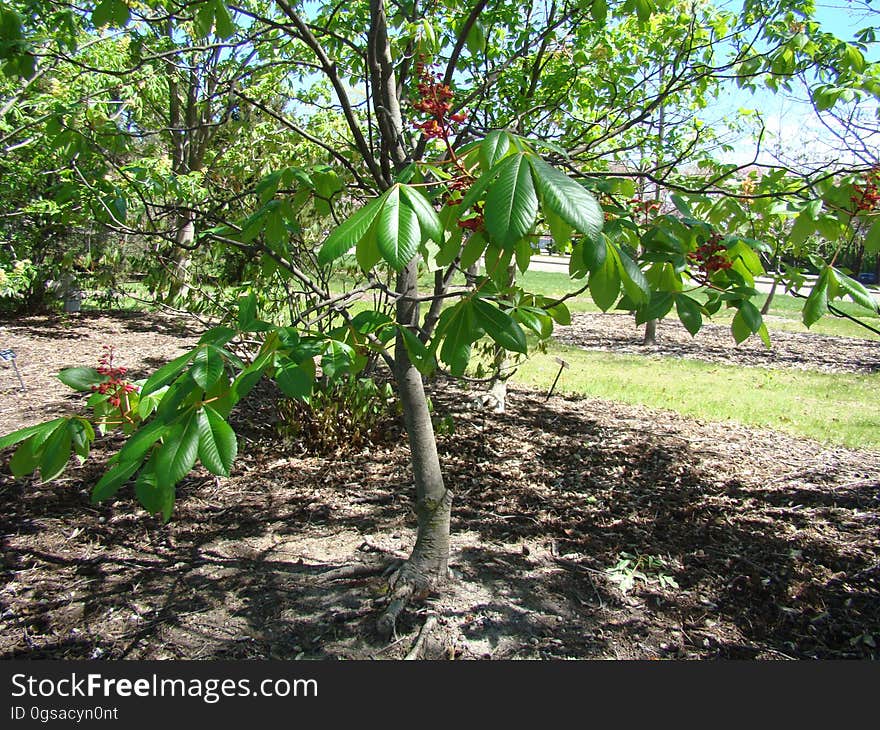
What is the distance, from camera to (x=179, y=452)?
1082mm

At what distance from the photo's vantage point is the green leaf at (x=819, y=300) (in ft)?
5.11

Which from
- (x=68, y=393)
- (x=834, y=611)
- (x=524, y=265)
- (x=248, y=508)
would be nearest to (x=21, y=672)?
(x=248, y=508)

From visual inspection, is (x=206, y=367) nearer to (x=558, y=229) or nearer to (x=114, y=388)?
(x=114, y=388)

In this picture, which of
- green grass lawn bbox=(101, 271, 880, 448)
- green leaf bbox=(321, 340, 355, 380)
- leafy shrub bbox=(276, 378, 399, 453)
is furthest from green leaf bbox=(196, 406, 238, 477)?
green grass lawn bbox=(101, 271, 880, 448)

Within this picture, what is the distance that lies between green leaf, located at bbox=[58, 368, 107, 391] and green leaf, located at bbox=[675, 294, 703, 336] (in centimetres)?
151

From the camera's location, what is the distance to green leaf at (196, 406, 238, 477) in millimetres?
1082

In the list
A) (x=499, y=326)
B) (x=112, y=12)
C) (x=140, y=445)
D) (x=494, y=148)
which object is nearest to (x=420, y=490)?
(x=499, y=326)

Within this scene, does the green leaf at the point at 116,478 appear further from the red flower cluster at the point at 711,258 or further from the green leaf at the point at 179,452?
the red flower cluster at the point at 711,258

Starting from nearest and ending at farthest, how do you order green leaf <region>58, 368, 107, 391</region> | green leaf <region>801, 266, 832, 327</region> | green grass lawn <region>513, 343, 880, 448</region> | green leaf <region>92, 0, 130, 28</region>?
green leaf <region>58, 368, 107, 391</region> < green leaf <region>801, 266, 832, 327</region> < green leaf <region>92, 0, 130, 28</region> < green grass lawn <region>513, 343, 880, 448</region>

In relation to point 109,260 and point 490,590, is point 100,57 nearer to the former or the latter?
point 109,260

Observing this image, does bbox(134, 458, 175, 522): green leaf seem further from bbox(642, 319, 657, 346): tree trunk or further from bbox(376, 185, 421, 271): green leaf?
bbox(642, 319, 657, 346): tree trunk

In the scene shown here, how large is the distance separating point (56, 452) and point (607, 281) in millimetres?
1343

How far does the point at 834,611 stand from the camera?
2670mm

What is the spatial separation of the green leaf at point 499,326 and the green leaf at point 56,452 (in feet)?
3.35
